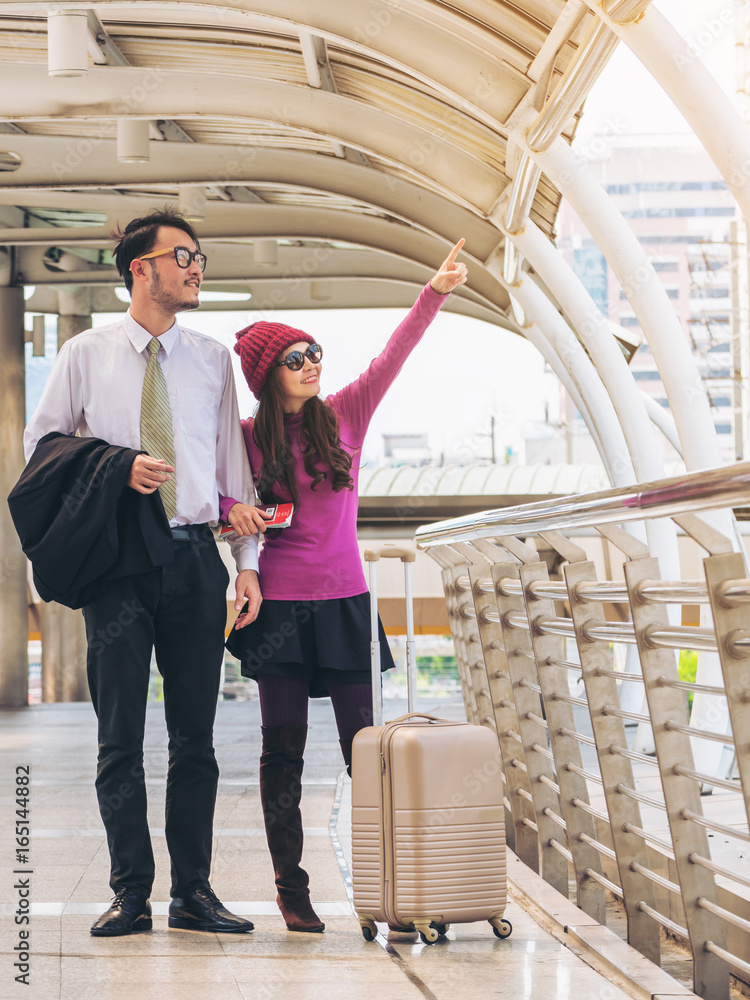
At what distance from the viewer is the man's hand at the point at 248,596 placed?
10.9 feet

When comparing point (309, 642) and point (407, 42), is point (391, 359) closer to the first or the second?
point (309, 642)

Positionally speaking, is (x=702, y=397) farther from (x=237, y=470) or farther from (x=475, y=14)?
(x=237, y=470)

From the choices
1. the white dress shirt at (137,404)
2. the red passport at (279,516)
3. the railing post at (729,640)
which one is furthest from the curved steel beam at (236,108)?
the railing post at (729,640)

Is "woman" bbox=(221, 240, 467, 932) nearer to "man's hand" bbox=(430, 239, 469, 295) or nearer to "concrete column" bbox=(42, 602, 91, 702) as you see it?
"man's hand" bbox=(430, 239, 469, 295)

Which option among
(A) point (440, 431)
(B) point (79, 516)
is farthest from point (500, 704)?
(A) point (440, 431)

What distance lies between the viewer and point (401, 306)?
58.6 feet

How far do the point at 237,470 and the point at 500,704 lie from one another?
1808mm

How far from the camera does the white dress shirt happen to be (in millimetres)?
3400

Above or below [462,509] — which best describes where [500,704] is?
below

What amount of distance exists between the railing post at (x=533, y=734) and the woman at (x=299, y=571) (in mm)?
911

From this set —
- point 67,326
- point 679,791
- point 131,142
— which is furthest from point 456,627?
point 67,326

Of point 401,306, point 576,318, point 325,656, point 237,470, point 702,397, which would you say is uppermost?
point 401,306

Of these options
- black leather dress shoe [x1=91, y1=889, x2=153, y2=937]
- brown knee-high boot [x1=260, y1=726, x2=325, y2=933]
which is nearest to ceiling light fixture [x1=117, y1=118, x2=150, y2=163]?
brown knee-high boot [x1=260, y1=726, x2=325, y2=933]

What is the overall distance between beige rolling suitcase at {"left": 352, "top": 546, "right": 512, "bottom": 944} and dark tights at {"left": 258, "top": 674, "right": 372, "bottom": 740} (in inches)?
7.8
